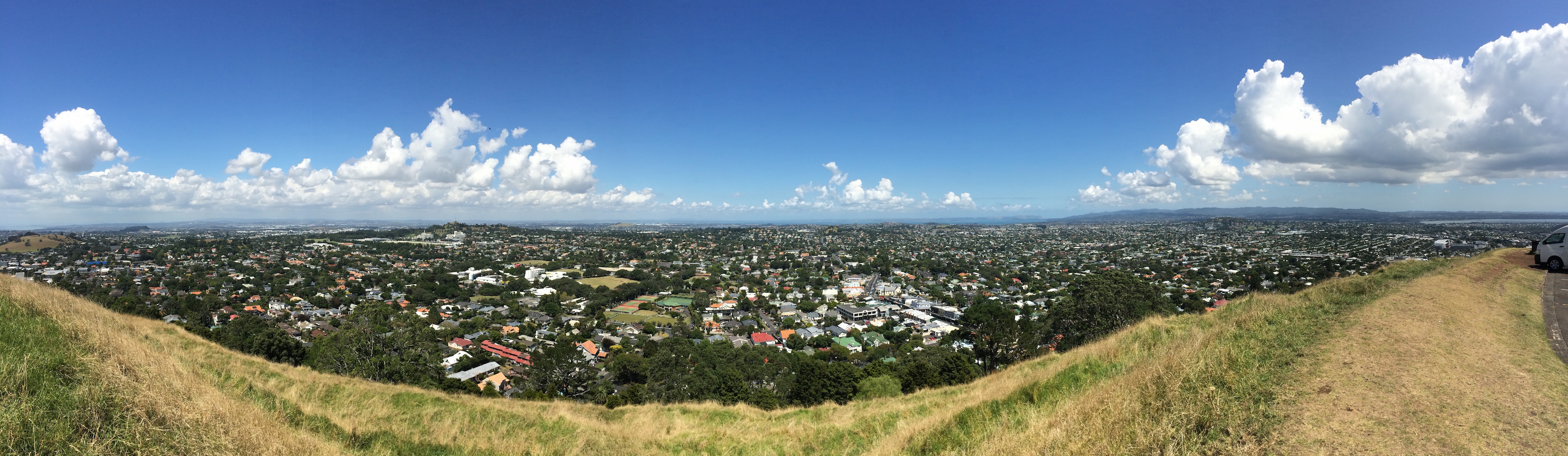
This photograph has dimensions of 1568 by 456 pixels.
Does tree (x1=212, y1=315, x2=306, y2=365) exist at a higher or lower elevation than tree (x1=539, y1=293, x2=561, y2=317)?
higher

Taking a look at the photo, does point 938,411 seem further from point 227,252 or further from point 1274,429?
point 227,252

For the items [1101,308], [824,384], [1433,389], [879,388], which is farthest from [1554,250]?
[824,384]

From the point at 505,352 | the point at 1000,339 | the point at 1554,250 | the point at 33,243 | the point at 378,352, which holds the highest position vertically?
the point at 1554,250

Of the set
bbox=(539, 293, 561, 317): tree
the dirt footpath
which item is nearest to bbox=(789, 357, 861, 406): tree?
the dirt footpath

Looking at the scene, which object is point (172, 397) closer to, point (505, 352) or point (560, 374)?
point (560, 374)

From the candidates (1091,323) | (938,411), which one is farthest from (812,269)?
(938,411)

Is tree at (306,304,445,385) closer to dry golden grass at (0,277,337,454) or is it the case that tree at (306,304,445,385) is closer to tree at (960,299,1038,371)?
dry golden grass at (0,277,337,454)
